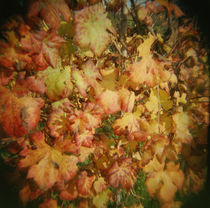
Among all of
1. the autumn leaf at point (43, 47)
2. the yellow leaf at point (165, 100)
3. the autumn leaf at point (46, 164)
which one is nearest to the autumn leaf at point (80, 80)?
the autumn leaf at point (43, 47)

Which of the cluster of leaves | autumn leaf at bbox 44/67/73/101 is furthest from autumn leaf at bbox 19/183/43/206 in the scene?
autumn leaf at bbox 44/67/73/101

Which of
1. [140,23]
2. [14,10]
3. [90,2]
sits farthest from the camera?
Answer: [140,23]

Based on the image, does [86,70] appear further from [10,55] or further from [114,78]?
[10,55]

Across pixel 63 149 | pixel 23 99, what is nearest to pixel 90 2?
pixel 23 99

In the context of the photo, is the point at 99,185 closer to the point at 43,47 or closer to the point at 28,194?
the point at 28,194

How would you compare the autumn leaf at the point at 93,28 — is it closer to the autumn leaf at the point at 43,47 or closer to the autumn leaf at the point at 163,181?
the autumn leaf at the point at 43,47

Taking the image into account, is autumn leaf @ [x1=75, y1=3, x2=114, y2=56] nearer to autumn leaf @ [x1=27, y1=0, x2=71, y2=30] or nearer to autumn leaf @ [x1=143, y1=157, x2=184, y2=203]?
autumn leaf @ [x1=27, y1=0, x2=71, y2=30]
